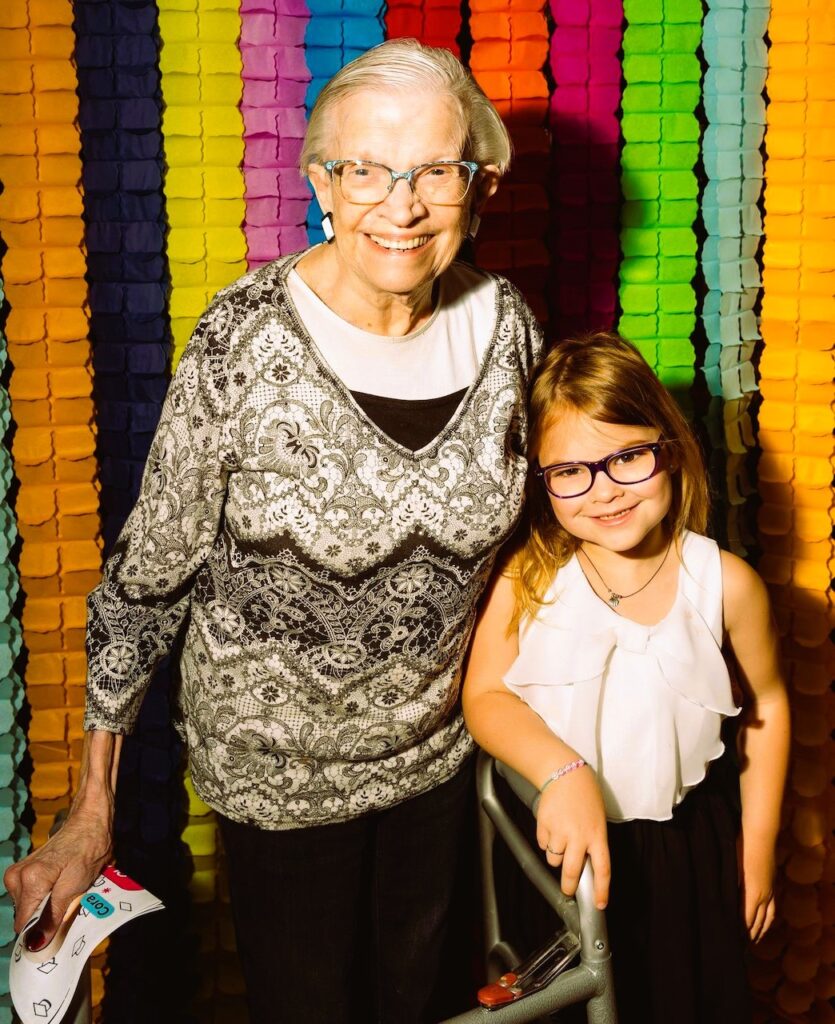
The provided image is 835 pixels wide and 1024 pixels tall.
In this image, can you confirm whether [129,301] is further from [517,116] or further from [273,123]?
[517,116]

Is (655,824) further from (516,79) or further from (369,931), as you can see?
(516,79)

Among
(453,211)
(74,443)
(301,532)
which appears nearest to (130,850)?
(74,443)

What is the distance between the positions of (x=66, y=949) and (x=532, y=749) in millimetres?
561

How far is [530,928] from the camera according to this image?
5.32 feet

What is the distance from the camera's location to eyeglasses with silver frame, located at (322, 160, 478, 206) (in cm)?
132

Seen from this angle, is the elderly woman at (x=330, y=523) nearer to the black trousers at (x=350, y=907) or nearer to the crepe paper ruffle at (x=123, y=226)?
the black trousers at (x=350, y=907)

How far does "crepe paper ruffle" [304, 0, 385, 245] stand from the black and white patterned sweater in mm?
529

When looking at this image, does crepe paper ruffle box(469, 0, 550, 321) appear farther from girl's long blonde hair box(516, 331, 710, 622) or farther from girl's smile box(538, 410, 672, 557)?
girl's smile box(538, 410, 672, 557)

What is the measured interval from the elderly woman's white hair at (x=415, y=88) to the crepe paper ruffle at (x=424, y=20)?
1.50ft

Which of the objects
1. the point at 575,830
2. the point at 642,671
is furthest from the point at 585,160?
the point at 575,830

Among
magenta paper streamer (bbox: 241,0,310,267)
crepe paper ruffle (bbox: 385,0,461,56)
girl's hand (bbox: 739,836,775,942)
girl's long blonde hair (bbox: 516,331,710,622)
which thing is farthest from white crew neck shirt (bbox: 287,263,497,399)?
girl's hand (bbox: 739,836,775,942)

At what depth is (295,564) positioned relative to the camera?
1.40m

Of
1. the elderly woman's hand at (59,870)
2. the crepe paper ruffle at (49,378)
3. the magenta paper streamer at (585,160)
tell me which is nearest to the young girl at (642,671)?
the magenta paper streamer at (585,160)

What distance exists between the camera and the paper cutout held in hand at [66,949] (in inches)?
46.1
